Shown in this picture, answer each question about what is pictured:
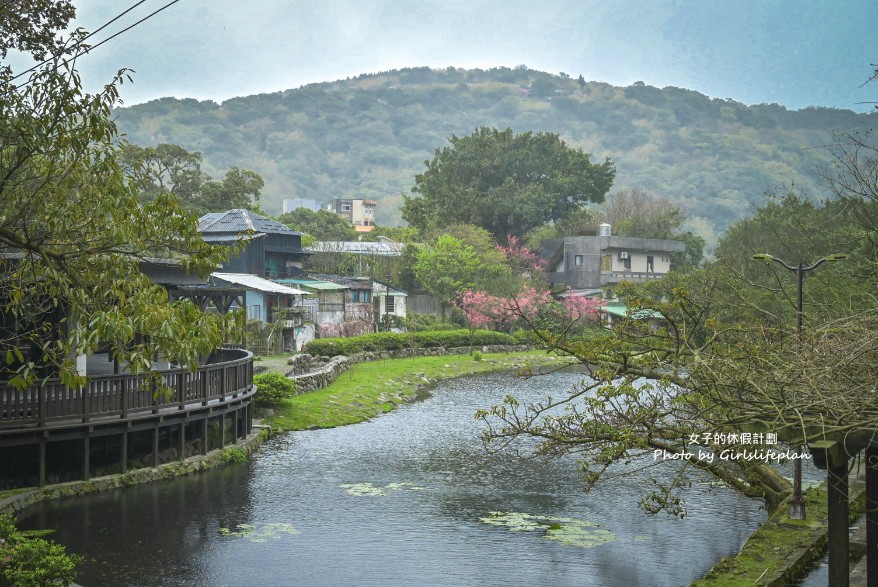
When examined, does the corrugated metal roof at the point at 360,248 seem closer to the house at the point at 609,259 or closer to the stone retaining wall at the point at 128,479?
the house at the point at 609,259

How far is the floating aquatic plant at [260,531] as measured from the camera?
16922mm

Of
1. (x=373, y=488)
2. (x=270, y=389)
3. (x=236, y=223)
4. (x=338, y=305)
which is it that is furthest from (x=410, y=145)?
(x=373, y=488)

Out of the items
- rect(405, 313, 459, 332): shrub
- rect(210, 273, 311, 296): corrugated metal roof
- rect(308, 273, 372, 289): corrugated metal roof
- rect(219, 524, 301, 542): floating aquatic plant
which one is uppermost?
rect(308, 273, 372, 289): corrugated metal roof

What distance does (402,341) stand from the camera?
171 ft

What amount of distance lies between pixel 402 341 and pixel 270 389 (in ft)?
73.4

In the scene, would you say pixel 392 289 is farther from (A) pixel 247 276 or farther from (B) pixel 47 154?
(B) pixel 47 154

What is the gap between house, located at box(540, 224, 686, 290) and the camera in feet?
235

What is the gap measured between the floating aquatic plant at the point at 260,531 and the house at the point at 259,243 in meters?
37.1

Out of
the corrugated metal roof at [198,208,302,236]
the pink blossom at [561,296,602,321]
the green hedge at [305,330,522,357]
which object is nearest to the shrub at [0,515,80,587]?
the green hedge at [305,330,522,357]

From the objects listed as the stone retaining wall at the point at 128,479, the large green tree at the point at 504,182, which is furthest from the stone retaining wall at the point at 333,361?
the large green tree at the point at 504,182

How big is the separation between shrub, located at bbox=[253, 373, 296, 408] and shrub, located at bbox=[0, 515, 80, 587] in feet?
62.3

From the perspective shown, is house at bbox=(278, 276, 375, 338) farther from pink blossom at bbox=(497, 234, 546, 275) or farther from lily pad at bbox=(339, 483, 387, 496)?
lily pad at bbox=(339, 483, 387, 496)

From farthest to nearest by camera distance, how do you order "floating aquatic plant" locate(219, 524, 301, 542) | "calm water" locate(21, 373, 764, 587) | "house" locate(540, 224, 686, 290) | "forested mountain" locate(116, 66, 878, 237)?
"forested mountain" locate(116, 66, 878, 237)
"house" locate(540, 224, 686, 290)
"floating aquatic plant" locate(219, 524, 301, 542)
"calm water" locate(21, 373, 764, 587)

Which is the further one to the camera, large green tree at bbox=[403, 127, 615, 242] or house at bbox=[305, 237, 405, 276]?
large green tree at bbox=[403, 127, 615, 242]
